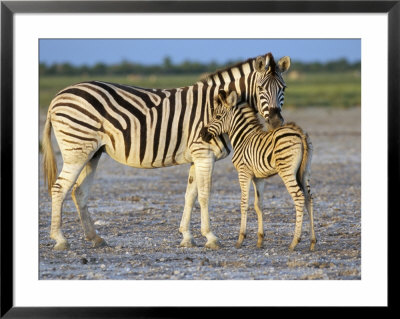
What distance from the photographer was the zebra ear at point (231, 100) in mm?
11492

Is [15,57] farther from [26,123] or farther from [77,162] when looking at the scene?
[77,162]

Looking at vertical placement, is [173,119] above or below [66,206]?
above

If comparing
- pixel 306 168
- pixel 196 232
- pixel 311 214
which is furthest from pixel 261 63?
pixel 196 232

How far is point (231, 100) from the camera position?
37.8 feet

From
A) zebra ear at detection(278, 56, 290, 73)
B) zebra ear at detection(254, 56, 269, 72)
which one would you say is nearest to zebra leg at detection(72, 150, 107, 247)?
zebra ear at detection(254, 56, 269, 72)

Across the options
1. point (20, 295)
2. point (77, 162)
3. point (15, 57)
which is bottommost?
point (20, 295)

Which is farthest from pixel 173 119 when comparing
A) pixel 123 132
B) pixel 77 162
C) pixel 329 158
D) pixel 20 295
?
pixel 329 158

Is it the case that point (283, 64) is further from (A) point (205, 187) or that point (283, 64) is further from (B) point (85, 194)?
(B) point (85, 194)
